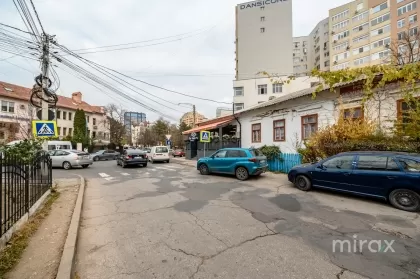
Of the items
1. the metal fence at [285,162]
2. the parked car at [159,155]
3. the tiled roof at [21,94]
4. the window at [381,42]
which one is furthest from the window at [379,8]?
the tiled roof at [21,94]

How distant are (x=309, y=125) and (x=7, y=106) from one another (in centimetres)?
3816

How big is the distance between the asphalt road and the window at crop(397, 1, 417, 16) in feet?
171

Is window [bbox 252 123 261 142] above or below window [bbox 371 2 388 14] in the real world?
below

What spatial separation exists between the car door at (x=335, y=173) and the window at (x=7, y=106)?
38.8m

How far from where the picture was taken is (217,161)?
11.4m

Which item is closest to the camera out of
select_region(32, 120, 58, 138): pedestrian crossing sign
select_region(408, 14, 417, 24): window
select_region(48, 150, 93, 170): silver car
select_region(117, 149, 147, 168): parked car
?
select_region(32, 120, 58, 138): pedestrian crossing sign

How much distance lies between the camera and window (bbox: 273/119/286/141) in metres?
14.3

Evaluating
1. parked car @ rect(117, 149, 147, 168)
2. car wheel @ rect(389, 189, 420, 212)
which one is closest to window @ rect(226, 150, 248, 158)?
car wheel @ rect(389, 189, 420, 212)

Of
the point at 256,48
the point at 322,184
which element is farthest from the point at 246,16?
the point at 322,184

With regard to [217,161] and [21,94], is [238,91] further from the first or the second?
[21,94]

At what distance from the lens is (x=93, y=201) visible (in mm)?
6969

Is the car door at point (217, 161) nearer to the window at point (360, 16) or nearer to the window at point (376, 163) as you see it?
the window at point (376, 163)

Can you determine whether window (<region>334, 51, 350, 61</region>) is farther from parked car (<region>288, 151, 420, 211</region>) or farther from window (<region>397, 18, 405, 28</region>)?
parked car (<region>288, 151, 420, 211</region>)

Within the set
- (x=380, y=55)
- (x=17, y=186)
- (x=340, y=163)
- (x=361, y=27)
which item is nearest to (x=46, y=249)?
(x=17, y=186)
